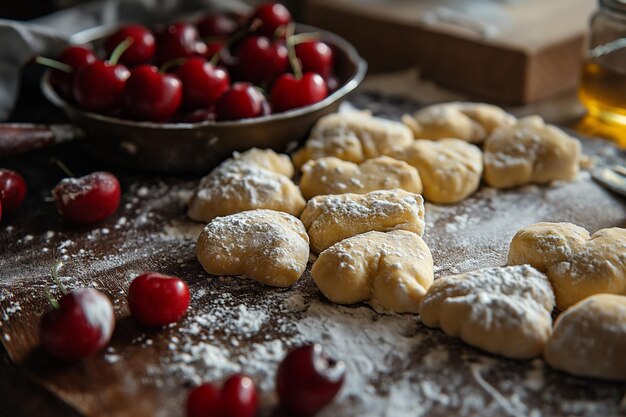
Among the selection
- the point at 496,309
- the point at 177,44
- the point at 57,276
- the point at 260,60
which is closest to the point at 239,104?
the point at 260,60

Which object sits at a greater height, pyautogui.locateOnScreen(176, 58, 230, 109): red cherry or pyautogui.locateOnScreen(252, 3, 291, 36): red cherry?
pyautogui.locateOnScreen(252, 3, 291, 36): red cherry

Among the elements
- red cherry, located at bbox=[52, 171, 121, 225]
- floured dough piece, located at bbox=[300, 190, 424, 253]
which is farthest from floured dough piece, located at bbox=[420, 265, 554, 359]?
red cherry, located at bbox=[52, 171, 121, 225]

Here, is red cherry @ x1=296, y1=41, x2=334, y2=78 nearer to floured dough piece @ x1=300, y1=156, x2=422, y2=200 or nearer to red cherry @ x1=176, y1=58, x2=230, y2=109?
red cherry @ x1=176, y1=58, x2=230, y2=109

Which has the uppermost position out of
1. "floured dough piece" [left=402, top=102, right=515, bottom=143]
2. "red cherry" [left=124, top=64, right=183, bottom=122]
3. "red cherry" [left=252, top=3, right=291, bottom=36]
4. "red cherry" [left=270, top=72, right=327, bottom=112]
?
"red cherry" [left=252, top=3, right=291, bottom=36]

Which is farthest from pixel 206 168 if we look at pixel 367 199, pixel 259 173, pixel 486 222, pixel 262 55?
pixel 486 222

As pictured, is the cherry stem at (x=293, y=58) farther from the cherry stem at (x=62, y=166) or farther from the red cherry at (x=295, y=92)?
the cherry stem at (x=62, y=166)

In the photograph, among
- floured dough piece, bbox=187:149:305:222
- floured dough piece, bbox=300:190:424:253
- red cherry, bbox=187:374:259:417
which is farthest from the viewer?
floured dough piece, bbox=187:149:305:222

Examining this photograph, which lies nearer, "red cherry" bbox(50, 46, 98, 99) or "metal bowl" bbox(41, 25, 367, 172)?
"metal bowl" bbox(41, 25, 367, 172)

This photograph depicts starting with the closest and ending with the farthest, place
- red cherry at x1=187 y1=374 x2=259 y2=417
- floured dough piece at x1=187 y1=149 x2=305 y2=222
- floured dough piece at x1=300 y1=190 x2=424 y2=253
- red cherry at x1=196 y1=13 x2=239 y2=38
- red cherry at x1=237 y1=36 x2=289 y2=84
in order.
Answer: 1. red cherry at x1=187 y1=374 x2=259 y2=417
2. floured dough piece at x1=300 y1=190 x2=424 y2=253
3. floured dough piece at x1=187 y1=149 x2=305 y2=222
4. red cherry at x1=237 y1=36 x2=289 y2=84
5. red cherry at x1=196 y1=13 x2=239 y2=38
